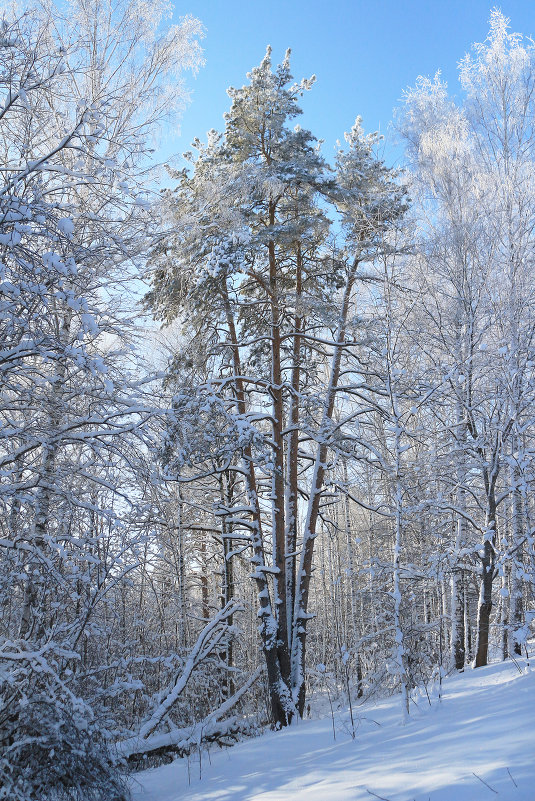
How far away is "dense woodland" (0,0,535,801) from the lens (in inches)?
213

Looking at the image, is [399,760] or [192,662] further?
[192,662]

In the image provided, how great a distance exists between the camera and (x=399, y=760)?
4297mm

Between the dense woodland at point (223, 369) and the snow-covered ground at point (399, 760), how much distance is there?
662mm

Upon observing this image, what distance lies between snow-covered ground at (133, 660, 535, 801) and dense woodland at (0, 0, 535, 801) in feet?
2.17

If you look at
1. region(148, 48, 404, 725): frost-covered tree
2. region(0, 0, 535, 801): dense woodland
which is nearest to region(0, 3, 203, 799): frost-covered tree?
region(0, 0, 535, 801): dense woodland

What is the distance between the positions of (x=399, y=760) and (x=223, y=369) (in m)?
9.23

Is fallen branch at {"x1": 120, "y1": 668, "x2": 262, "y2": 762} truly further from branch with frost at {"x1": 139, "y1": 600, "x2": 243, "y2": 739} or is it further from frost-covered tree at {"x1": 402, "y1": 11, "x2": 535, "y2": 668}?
frost-covered tree at {"x1": 402, "y1": 11, "x2": 535, "y2": 668}

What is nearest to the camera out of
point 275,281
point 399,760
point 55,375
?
point 399,760

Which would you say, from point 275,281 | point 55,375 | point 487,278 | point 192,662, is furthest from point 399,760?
point 275,281

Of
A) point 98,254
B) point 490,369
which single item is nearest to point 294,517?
point 490,369

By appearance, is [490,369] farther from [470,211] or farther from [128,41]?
[128,41]

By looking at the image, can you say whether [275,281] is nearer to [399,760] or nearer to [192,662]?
[192,662]

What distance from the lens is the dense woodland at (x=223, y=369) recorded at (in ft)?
17.7

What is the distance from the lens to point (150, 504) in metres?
6.53
